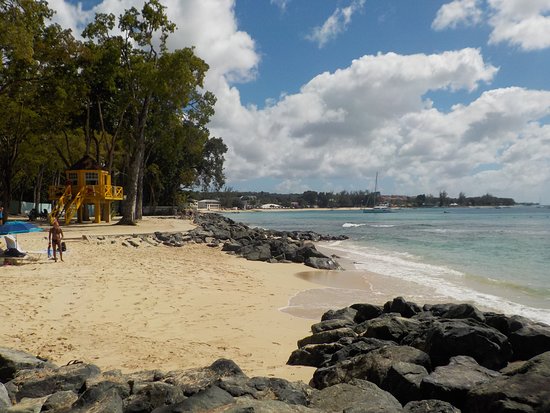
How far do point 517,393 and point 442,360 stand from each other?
1779mm

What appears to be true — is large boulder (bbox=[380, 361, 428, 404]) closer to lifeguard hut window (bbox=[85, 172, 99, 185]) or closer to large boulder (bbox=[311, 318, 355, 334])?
large boulder (bbox=[311, 318, 355, 334])

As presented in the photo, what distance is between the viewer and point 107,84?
2762cm

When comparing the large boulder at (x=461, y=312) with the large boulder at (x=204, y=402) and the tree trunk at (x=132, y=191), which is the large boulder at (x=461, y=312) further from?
the tree trunk at (x=132, y=191)

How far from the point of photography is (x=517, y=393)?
12.5ft

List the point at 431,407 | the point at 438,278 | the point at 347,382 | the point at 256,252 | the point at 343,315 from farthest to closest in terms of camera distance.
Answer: the point at 256,252 < the point at 438,278 < the point at 343,315 < the point at 347,382 < the point at 431,407

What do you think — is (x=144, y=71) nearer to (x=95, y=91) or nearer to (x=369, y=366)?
(x=95, y=91)

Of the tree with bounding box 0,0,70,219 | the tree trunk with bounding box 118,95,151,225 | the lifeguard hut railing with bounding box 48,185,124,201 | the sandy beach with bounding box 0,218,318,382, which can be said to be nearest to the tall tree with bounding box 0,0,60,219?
the tree with bounding box 0,0,70,219

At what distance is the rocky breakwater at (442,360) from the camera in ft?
13.2

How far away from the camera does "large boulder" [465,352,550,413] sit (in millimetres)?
3680

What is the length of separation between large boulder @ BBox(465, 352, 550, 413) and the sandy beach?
2.34 metres

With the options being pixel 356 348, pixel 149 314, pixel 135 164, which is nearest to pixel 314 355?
pixel 356 348

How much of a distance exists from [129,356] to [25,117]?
27.1 m

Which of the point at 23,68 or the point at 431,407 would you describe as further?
the point at 23,68

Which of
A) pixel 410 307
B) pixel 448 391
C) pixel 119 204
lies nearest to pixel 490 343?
pixel 448 391
